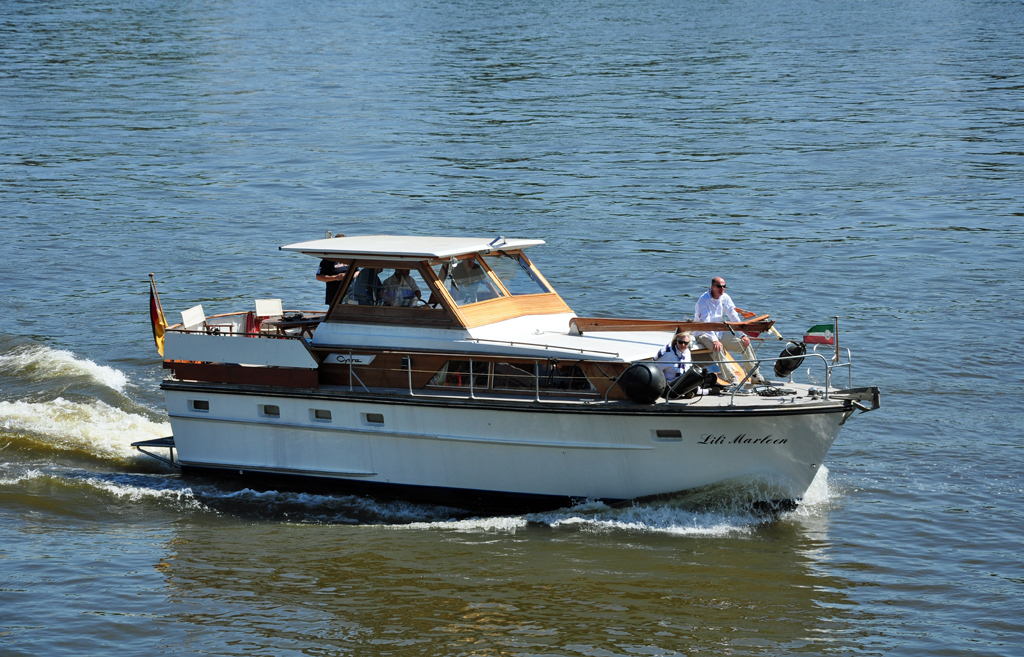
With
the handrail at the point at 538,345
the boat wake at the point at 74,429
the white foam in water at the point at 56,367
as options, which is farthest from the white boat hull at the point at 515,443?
the white foam in water at the point at 56,367

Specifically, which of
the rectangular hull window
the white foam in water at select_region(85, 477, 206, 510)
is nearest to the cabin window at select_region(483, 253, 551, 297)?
the rectangular hull window

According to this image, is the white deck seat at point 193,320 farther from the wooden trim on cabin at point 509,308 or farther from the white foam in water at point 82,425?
the wooden trim on cabin at point 509,308

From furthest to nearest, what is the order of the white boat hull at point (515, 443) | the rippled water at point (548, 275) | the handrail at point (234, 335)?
1. the handrail at point (234, 335)
2. the white boat hull at point (515, 443)
3. the rippled water at point (548, 275)

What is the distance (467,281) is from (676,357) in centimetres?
301

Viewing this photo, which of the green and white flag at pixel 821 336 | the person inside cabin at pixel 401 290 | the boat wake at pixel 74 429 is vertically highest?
the person inside cabin at pixel 401 290

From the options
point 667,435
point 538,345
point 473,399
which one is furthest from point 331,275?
point 667,435

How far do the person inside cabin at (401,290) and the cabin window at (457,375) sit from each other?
104 centimetres

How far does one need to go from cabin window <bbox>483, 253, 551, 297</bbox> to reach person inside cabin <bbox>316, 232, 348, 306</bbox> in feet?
7.01

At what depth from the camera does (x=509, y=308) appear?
15.2 meters

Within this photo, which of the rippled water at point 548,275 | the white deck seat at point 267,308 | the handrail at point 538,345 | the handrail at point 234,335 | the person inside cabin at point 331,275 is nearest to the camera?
the rippled water at point 548,275

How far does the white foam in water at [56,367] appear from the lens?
20.0m

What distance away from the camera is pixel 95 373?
20031 mm

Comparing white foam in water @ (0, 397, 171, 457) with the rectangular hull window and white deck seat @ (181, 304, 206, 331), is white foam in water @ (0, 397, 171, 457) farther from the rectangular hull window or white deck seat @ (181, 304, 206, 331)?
the rectangular hull window

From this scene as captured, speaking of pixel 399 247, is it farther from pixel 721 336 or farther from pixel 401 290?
pixel 721 336
